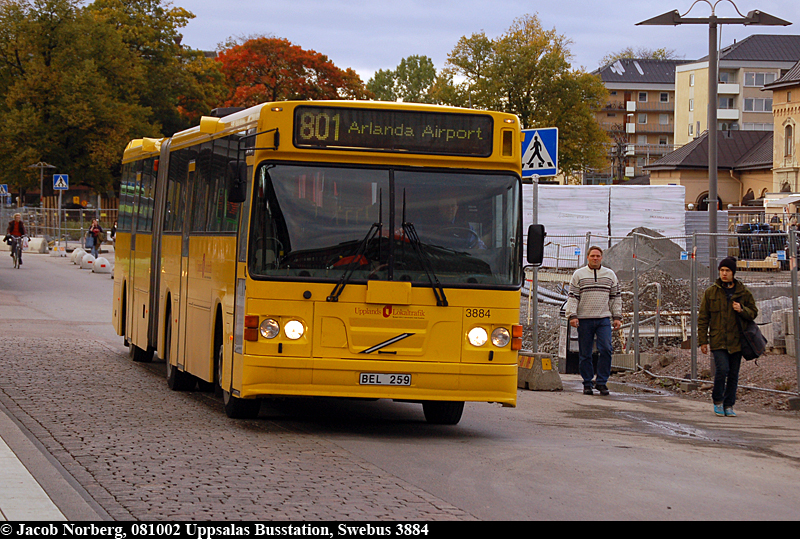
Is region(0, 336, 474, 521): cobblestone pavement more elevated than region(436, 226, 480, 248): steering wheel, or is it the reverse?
region(436, 226, 480, 248): steering wheel

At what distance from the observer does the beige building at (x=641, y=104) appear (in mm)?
140000

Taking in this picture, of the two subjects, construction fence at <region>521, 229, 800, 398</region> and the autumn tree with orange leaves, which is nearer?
construction fence at <region>521, 229, 800, 398</region>

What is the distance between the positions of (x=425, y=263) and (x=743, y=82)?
4311 inches

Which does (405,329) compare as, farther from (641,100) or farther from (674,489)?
(641,100)

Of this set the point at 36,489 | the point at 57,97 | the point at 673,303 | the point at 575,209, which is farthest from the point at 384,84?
the point at 36,489

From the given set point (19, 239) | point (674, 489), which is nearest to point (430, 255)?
point (674, 489)

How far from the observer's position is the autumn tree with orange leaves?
82188 millimetres

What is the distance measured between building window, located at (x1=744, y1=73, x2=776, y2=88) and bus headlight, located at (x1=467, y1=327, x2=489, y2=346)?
109 m

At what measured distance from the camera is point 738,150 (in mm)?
92625

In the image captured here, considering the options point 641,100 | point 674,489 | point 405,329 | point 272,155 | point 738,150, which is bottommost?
point 674,489

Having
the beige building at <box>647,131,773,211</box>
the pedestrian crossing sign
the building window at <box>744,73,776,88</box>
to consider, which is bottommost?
the pedestrian crossing sign

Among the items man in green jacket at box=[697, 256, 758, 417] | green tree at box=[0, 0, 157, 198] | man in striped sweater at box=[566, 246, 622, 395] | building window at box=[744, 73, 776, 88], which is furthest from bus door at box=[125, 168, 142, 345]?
building window at box=[744, 73, 776, 88]

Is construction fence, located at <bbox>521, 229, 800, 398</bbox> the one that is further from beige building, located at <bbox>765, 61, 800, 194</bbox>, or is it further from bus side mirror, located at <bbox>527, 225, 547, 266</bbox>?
beige building, located at <bbox>765, 61, 800, 194</bbox>
